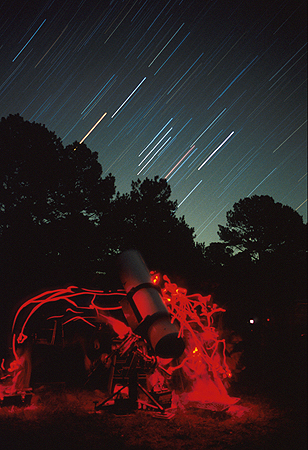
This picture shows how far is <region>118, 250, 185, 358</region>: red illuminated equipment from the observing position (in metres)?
5.41

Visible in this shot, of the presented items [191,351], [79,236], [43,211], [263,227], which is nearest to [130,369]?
[191,351]

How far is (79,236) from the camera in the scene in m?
17.0

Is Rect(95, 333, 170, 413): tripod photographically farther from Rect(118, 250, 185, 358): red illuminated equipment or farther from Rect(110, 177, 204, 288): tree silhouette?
Rect(110, 177, 204, 288): tree silhouette

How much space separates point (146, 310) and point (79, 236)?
12098 millimetres

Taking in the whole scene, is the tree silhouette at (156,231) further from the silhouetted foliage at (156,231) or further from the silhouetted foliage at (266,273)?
the silhouetted foliage at (266,273)

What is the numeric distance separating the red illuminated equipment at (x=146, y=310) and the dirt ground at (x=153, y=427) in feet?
4.55

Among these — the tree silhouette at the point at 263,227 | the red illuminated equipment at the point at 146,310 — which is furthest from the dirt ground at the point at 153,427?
the tree silhouette at the point at 263,227

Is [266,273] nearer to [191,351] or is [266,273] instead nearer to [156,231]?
[156,231]

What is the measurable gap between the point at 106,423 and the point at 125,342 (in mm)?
1455

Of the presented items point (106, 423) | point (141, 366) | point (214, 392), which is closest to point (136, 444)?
point (106, 423)

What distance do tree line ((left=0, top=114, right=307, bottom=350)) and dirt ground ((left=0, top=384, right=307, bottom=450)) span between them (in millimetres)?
7918

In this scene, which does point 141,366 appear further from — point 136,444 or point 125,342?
point 136,444

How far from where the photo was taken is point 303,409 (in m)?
6.78

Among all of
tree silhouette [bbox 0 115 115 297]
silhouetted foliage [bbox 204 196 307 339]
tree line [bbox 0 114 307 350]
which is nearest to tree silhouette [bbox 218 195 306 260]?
silhouetted foliage [bbox 204 196 307 339]
